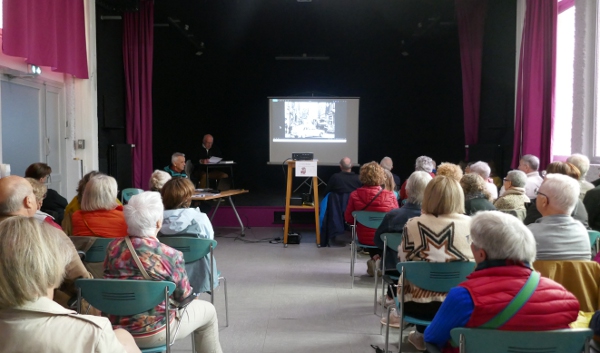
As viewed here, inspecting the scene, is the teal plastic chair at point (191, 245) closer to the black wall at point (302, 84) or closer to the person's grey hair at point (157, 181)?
the person's grey hair at point (157, 181)

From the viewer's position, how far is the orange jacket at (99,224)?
313 cm

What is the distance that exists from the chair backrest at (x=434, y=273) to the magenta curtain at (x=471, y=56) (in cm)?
584

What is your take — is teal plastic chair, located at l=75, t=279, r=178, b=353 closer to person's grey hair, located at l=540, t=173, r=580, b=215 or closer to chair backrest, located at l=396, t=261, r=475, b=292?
chair backrest, located at l=396, t=261, r=475, b=292

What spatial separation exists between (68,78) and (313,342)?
17.2 feet

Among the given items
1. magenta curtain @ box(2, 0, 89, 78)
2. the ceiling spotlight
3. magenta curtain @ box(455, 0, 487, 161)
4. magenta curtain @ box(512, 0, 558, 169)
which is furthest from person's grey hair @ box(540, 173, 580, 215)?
magenta curtain @ box(455, 0, 487, 161)

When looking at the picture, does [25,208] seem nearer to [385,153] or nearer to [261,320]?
[261,320]

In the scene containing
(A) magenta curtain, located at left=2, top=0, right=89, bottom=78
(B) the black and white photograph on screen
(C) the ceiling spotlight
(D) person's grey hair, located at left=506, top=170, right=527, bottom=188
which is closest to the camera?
(D) person's grey hair, located at left=506, top=170, right=527, bottom=188

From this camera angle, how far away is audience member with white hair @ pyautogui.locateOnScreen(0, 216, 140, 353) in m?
1.26

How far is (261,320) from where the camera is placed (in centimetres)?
380

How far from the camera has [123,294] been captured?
2170 millimetres

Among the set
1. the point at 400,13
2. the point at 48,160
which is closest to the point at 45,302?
the point at 48,160

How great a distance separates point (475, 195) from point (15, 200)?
3.07 m

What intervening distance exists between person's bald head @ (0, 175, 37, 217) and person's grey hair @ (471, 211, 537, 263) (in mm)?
2253

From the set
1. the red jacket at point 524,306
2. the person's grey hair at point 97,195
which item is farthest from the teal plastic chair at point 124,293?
the red jacket at point 524,306
